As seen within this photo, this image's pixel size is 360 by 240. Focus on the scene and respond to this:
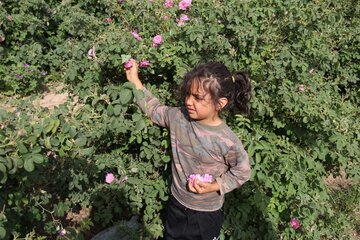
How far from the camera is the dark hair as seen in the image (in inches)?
74.7

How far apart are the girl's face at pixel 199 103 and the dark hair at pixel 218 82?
0.6 inches

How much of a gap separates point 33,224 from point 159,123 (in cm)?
81

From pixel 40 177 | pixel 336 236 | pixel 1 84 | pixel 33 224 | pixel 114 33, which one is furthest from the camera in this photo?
pixel 1 84

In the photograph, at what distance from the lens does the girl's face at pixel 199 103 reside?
1896mm

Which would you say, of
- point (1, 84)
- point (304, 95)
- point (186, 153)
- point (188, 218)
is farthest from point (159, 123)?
point (1, 84)

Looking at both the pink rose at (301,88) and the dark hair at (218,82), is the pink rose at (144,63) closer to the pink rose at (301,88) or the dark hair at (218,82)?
the dark hair at (218,82)

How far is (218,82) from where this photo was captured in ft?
6.27

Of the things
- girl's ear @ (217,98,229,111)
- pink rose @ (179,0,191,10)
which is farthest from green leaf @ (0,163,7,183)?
pink rose @ (179,0,191,10)

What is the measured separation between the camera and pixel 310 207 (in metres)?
2.58

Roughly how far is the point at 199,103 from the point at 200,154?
0.85 ft

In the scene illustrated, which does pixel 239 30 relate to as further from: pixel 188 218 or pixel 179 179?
pixel 188 218

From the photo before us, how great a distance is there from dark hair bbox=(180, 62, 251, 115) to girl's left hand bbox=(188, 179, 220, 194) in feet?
1.24

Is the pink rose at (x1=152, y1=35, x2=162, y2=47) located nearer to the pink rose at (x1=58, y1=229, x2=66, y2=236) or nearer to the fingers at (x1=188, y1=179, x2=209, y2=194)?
the fingers at (x1=188, y1=179, x2=209, y2=194)

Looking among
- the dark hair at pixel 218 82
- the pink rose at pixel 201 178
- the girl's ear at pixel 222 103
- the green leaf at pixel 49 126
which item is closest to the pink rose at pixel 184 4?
the dark hair at pixel 218 82
